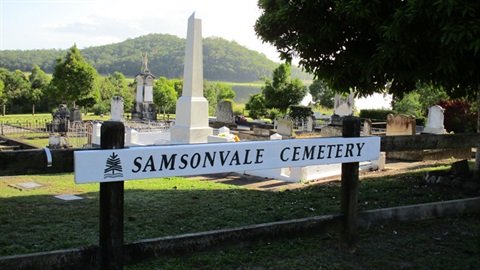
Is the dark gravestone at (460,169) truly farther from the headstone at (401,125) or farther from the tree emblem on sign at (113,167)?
the headstone at (401,125)

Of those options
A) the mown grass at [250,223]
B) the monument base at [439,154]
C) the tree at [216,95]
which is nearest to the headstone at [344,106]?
the monument base at [439,154]

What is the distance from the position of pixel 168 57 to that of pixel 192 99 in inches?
4986

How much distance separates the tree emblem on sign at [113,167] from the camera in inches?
118

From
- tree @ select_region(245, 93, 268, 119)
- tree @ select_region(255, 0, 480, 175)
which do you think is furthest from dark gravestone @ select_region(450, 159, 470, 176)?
tree @ select_region(245, 93, 268, 119)

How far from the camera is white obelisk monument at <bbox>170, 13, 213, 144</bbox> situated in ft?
52.9

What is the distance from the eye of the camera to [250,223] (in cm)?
541

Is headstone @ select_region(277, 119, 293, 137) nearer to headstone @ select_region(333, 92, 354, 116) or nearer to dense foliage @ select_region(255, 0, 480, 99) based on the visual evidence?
headstone @ select_region(333, 92, 354, 116)

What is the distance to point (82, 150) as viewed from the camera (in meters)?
2.98

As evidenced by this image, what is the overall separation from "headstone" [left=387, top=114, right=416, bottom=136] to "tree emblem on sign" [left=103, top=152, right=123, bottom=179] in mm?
13995

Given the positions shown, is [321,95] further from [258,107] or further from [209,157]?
[209,157]

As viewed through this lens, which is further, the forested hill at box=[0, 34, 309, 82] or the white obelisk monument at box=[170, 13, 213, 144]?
the forested hill at box=[0, 34, 309, 82]

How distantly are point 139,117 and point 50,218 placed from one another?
25412 millimetres

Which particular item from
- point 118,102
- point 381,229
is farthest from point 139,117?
point 381,229

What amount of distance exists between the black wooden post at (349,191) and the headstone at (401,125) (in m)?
12.1
